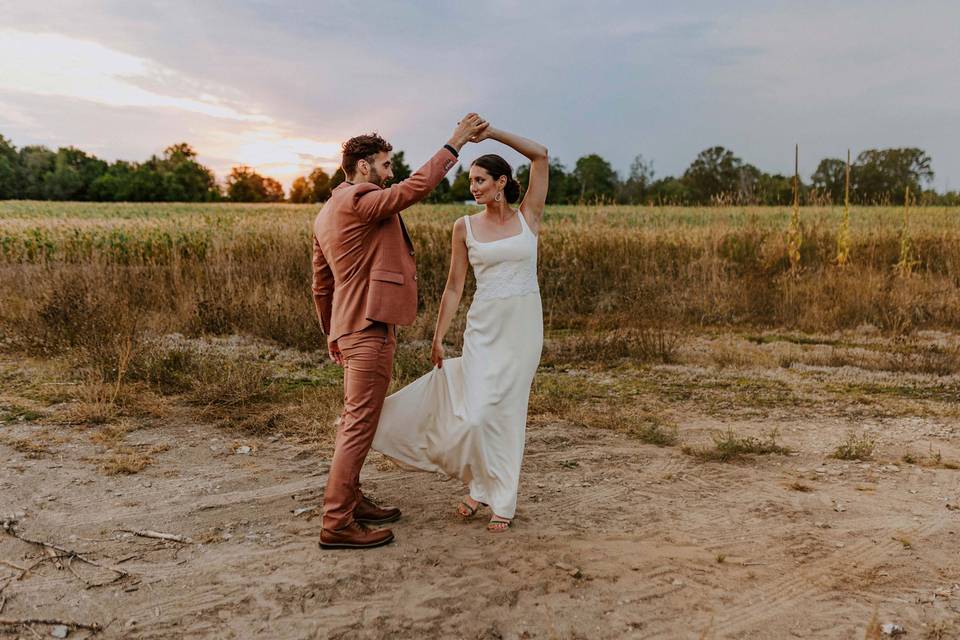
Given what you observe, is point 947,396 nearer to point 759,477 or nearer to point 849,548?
point 759,477

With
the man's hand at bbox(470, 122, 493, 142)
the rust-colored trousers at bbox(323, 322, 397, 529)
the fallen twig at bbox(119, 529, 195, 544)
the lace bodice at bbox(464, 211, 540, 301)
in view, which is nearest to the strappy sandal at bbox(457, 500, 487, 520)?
the rust-colored trousers at bbox(323, 322, 397, 529)

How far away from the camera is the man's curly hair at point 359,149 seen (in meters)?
3.97

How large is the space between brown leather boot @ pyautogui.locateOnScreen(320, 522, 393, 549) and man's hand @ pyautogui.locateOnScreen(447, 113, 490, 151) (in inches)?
86.4

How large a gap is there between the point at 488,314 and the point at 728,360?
235 inches

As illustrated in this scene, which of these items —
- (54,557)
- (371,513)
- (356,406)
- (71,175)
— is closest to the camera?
(356,406)

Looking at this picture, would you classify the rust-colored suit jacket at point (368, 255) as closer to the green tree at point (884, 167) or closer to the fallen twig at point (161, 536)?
the fallen twig at point (161, 536)

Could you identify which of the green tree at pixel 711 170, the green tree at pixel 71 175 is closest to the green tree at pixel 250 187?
the green tree at pixel 71 175

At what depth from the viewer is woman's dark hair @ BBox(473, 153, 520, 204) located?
168 inches

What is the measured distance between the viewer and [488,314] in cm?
433

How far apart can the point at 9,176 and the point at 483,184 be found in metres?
63.5

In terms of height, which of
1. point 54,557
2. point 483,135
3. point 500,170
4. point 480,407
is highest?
point 483,135

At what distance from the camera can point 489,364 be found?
169 inches

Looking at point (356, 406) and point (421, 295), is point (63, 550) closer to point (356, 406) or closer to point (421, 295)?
point (356, 406)

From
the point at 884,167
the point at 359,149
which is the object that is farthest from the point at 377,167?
the point at 884,167
